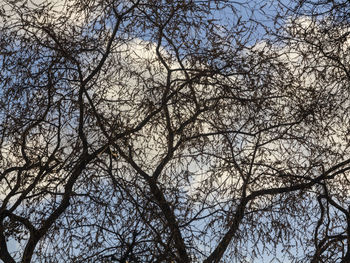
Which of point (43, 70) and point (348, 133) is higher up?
point (348, 133)

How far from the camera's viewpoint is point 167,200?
6.20m

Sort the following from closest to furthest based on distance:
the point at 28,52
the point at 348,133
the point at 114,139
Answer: the point at 114,139 < the point at 28,52 < the point at 348,133

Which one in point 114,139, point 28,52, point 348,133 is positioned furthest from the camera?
point 348,133

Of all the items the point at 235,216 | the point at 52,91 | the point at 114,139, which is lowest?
the point at 235,216

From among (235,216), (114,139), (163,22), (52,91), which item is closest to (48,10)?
(52,91)

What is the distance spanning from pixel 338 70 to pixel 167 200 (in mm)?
3029

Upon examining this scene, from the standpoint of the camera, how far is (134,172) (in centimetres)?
623

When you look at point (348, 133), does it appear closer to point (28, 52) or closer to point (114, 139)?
point (114, 139)

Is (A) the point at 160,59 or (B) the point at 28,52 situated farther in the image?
(A) the point at 160,59

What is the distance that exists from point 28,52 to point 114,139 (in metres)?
1.62

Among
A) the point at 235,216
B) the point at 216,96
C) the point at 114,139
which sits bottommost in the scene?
the point at 235,216

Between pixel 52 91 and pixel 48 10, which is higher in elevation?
pixel 48 10

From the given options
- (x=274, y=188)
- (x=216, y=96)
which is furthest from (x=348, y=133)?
(x=216, y=96)

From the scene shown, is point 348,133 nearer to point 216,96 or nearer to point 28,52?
point 216,96
